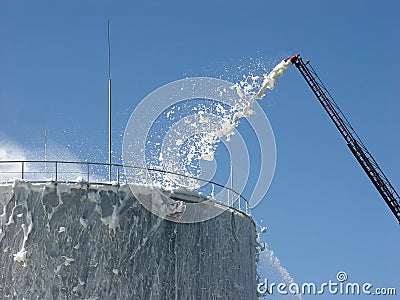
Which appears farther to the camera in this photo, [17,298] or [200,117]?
[200,117]

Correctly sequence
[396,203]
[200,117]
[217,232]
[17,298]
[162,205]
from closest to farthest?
[17,298], [162,205], [217,232], [200,117], [396,203]

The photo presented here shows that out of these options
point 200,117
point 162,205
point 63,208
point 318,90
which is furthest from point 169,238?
point 318,90

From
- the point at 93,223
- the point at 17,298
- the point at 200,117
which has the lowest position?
the point at 17,298

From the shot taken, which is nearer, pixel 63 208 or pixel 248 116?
pixel 63 208

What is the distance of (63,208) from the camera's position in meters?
26.0

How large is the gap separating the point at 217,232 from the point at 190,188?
1.74 m

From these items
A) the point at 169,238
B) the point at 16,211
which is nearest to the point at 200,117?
the point at 169,238

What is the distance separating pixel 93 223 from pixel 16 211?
2317mm

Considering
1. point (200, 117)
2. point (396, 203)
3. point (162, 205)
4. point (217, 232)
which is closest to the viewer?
point (162, 205)

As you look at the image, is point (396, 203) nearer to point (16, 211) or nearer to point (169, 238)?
point (169, 238)

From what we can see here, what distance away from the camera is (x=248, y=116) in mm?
35812

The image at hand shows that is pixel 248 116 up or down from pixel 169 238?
up

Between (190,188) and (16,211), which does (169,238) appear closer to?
(190,188)

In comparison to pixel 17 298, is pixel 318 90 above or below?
above
